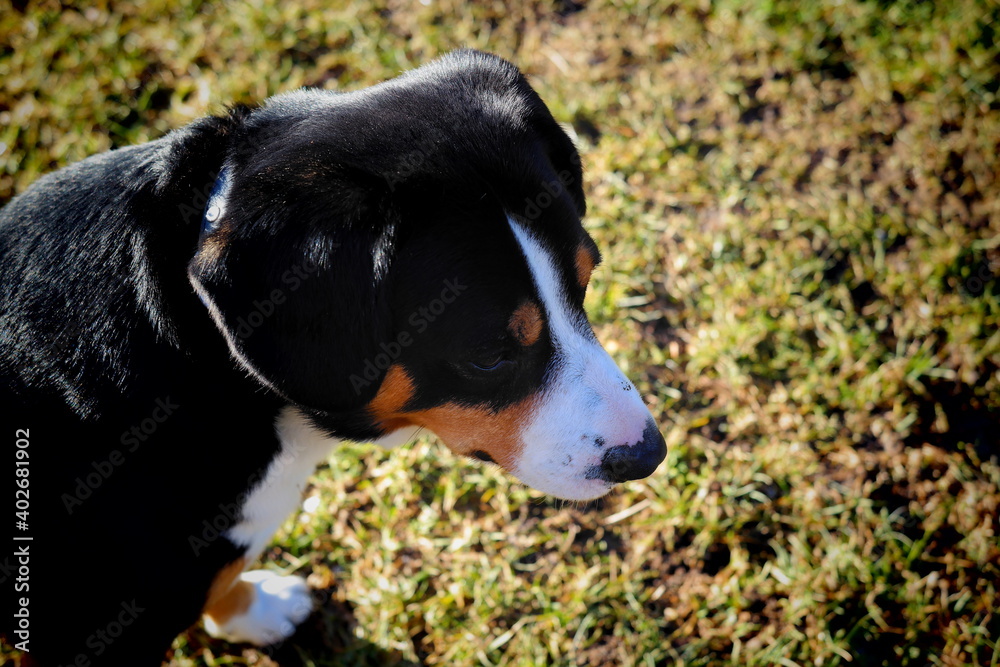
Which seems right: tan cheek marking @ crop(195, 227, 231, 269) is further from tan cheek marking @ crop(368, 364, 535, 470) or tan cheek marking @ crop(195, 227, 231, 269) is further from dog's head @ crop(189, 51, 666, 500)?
tan cheek marking @ crop(368, 364, 535, 470)

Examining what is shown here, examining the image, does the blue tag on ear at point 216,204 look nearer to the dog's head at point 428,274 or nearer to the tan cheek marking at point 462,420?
the dog's head at point 428,274

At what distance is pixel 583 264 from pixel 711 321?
1.95 meters

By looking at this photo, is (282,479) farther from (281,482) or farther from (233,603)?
(233,603)

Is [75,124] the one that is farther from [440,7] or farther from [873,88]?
[873,88]

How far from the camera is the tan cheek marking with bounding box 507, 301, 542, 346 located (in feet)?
6.98

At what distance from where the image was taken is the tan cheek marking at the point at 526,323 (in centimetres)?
213

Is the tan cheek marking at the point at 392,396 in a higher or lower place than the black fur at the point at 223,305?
lower

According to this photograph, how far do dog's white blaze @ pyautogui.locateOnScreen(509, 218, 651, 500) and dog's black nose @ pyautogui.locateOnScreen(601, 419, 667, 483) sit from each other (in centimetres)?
2

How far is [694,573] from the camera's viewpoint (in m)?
3.36

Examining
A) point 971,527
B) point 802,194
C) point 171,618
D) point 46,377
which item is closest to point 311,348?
point 46,377

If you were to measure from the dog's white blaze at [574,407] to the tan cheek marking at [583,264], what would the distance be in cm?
12

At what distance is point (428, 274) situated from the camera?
6.75ft

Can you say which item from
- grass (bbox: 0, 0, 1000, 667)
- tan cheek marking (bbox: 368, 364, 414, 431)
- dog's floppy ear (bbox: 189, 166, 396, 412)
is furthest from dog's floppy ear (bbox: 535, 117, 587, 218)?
grass (bbox: 0, 0, 1000, 667)

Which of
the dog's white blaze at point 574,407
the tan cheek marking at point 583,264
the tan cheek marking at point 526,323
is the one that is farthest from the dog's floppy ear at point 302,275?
the tan cheek marking at point 583,264
